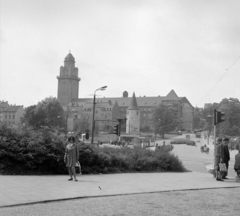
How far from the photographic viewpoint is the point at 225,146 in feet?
43.8

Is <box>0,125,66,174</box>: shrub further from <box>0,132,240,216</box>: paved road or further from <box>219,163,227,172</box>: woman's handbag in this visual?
<box>219,163,227,172</box>: woman's handbag

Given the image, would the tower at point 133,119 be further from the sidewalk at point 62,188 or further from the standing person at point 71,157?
the standing person at point 71,157

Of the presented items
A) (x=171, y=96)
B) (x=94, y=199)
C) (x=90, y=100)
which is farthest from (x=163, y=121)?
(x=94, y=199)

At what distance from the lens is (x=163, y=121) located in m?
113

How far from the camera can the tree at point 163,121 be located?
11175cm

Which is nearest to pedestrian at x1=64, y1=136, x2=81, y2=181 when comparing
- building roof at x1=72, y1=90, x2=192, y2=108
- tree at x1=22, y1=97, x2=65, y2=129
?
tree at x1=22, y1=97, x2=65, y2=129

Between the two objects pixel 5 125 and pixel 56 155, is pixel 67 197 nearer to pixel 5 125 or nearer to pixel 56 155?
pixel 56 155

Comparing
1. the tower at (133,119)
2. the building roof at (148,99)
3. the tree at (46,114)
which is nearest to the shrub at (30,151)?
the tree at (46,114)

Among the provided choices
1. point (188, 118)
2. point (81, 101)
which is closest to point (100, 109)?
point (81, 101)

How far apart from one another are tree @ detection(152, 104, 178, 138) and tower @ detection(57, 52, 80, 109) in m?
61.2

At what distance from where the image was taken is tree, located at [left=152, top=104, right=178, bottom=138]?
112 metres

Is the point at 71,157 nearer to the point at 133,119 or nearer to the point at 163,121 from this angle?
the point at 163,121

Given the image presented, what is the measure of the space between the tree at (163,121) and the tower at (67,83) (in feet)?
201

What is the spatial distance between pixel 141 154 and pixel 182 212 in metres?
9.65
